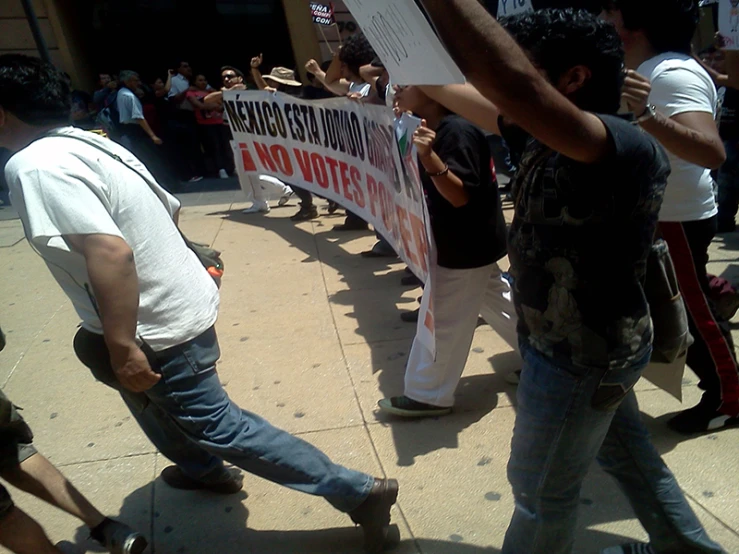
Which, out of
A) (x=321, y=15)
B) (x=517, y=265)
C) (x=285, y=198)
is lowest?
(x=285, y=198)

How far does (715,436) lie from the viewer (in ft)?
9.03

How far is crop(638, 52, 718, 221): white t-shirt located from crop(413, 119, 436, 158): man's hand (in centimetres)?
80

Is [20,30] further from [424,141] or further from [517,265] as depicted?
[517,265]

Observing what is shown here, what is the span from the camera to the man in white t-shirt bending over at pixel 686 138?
210 centimetres

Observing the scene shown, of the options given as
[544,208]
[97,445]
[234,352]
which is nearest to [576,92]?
[544,208]

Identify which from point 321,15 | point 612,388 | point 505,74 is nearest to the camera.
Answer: point 505,74

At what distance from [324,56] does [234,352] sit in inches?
405

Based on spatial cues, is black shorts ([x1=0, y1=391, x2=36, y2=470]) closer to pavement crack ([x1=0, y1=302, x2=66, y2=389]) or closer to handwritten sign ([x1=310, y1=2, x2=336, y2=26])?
pavement crack ([x1=0, y1=302, x2=66, y2=389])

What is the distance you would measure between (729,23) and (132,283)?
2896 mm

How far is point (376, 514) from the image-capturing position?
2.21 meters

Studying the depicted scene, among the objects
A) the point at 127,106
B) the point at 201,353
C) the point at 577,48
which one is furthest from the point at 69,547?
the point at 127,106

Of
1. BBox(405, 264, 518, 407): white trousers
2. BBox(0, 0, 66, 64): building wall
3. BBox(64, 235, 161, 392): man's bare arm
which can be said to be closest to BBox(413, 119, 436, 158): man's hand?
BBox(405, 264, 518, 407): white trousers

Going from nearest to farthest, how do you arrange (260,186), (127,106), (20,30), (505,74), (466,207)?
(505,74) → (466,207) → (260,186) → (127,106) → (20,30)

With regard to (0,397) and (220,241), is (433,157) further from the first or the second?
(220,241)
